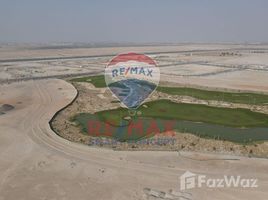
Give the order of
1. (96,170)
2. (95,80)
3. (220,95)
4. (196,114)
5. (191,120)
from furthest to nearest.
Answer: (95,80), (220,95), (196,114), (191,120), (96,170)

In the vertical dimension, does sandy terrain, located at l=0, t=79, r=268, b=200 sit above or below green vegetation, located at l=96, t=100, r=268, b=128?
below

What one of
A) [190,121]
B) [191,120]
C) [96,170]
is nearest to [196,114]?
[191,120]

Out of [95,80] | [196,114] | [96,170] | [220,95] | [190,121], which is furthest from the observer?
[95,80]

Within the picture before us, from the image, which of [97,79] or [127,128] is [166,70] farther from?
[127,128]

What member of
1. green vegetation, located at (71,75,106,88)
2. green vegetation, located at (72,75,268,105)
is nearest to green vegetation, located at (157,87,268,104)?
green vegetation, located at (72,75,268,105)

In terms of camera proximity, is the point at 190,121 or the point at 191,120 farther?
the point at 191,120

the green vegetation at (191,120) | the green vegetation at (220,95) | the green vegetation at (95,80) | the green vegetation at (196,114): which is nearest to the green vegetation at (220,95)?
the green vegetation at (220,95)

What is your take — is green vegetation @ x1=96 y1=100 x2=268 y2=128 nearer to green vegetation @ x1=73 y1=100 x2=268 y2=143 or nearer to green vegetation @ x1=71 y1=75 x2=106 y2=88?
green vegetation @ x1=73 y1=100 x2=268 y2=143

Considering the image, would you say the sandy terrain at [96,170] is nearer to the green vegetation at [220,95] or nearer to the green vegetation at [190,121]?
the green vegetation at [190,121]

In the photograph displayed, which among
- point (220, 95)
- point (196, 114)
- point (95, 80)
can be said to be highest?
point (95, 80)

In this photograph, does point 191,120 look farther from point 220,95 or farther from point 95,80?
point 95,80
